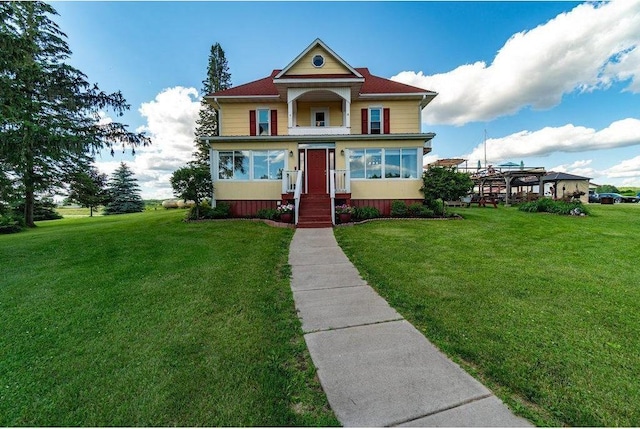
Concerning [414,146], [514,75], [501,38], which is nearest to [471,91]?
[514,75]

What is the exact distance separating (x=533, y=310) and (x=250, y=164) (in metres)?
12.3

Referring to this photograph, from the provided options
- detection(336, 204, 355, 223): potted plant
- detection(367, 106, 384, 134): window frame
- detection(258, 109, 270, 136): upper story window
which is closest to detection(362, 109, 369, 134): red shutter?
detection(367, 106, 384, 134): window frame

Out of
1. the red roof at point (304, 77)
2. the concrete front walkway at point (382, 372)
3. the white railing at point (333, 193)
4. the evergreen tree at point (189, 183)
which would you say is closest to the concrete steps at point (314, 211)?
the white railing at point (333, 193)

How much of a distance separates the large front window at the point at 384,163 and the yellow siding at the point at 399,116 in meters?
2.22

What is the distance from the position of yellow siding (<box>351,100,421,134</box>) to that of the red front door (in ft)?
8.91

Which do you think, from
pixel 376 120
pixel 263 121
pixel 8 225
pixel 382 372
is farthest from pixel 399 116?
pixel 8 225

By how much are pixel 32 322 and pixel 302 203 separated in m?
9.65

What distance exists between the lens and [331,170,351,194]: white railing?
1305cm

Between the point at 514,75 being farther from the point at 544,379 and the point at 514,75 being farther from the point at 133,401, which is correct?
the point at 133,401

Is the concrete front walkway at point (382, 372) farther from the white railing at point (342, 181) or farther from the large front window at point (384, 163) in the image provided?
the large front window at point (384, 163)

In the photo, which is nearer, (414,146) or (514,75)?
(414,146)

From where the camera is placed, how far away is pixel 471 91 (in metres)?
22.5

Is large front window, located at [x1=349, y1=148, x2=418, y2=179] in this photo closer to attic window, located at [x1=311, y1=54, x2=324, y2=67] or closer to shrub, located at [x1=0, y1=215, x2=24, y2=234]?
attic window, located at [x1=311, y1=54, x2=324, y2=67]

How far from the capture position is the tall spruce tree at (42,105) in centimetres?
616
